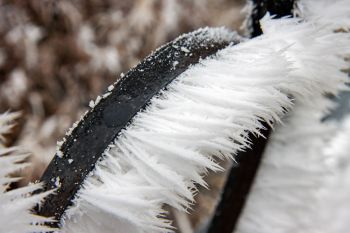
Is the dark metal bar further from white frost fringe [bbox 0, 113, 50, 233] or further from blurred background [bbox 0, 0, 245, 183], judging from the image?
blurred background [bbox 0, 0, 245, 183]

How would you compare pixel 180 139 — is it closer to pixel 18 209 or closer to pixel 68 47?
pixel 18 209

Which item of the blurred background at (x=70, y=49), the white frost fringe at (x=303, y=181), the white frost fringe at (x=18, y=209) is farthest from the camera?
the blurred background at (x=70, y=49)

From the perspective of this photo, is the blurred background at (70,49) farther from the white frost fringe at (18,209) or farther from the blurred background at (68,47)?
the white frost fringe at (18,209)

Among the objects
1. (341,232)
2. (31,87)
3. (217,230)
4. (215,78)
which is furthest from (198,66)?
(31,87)

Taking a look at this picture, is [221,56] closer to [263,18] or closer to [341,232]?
[263,18]

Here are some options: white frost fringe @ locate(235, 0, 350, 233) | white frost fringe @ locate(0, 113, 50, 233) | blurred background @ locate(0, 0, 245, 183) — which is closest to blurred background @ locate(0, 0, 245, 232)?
blurred background @ locate(0, 0, 245, 183)

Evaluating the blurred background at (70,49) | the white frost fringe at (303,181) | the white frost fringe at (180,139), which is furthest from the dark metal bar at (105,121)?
the blurred background at (70,49)
